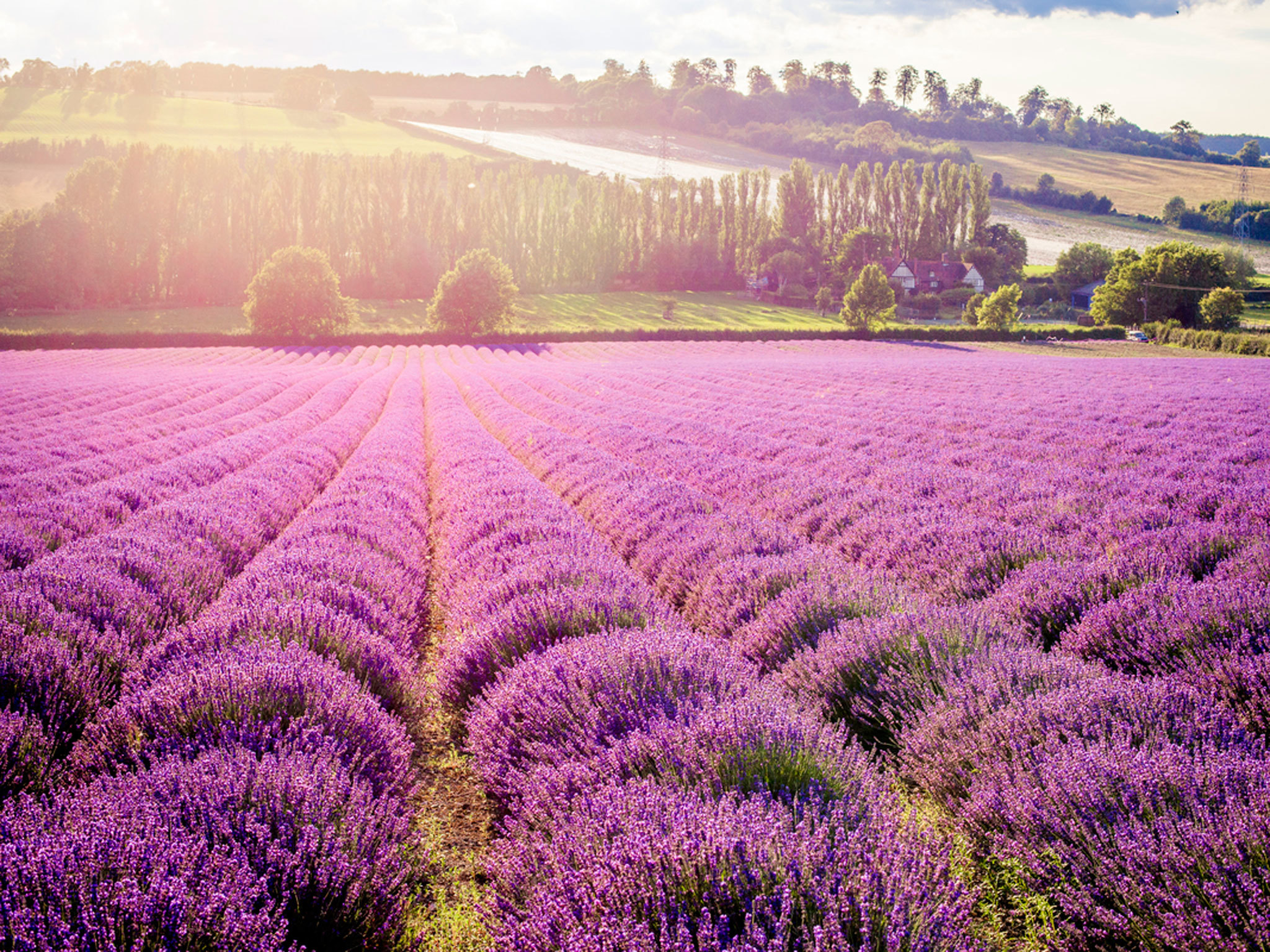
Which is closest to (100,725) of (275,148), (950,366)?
(950,366)

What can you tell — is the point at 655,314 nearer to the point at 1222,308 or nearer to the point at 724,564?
the point at 1222,308

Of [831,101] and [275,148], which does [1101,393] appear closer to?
[275,148]

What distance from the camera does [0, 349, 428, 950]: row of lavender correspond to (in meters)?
1.39

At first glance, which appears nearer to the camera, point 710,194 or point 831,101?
point 710,194

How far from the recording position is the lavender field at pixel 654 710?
1.47m

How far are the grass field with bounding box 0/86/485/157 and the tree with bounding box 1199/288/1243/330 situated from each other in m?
91.9

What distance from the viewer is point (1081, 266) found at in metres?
77.6

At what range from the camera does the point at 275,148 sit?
294ft

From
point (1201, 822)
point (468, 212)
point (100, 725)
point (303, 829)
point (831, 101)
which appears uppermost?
point (831, 101)

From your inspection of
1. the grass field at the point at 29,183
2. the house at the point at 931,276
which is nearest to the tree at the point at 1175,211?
the house at the point at 931,276

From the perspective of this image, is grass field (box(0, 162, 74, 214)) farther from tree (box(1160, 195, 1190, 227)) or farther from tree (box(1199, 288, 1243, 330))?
tree (box(1160, 195, 1190, 227))

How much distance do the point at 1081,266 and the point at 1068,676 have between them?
9349cm

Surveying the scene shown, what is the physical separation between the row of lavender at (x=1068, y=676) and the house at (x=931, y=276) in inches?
3210

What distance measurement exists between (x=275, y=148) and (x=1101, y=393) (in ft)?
339
